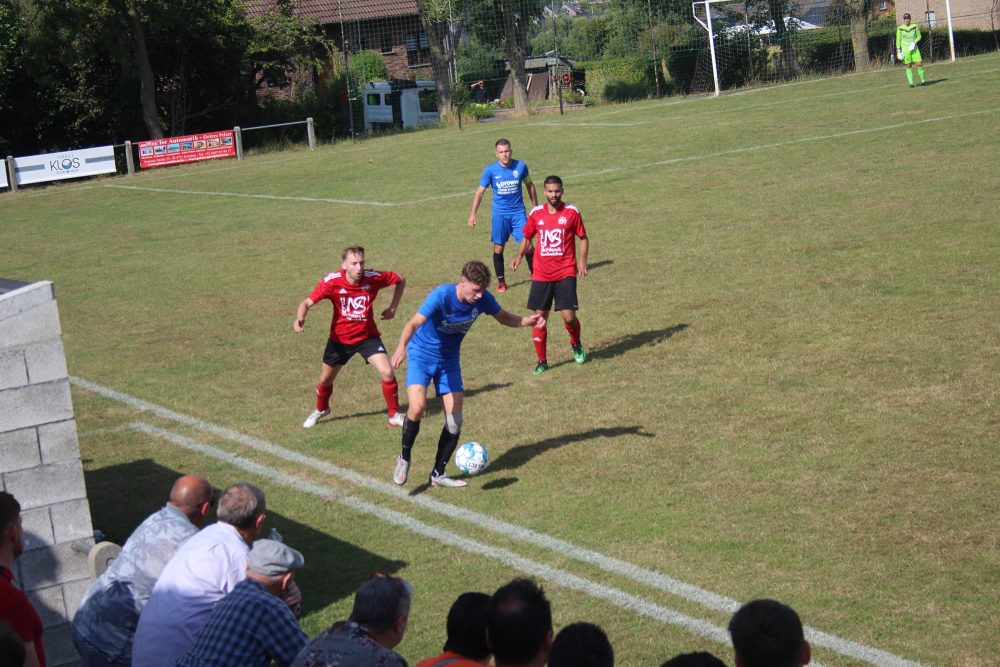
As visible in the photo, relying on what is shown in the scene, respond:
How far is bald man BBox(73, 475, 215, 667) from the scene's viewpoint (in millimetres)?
5918

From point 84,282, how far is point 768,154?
49.6 feet

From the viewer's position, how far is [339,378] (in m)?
13.0

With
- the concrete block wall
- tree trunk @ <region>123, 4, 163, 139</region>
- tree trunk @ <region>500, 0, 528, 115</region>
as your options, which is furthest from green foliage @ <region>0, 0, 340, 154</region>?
the concrete block wall

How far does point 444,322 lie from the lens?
9125mm

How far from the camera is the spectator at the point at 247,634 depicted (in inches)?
192

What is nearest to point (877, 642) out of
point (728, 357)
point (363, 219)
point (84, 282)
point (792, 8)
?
point (728, 357)

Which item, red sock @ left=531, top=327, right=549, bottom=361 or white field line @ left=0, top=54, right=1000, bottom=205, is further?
white field line @ left=0, top=54, right=1000, bottom=205

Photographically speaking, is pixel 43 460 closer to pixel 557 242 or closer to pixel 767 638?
pixel 767 638

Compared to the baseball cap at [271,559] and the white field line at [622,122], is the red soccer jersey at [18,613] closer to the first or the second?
the baseball cap at [271,559]

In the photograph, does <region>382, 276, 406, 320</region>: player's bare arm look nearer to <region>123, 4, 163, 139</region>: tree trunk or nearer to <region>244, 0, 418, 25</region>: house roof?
<region>123, 4, 163, 139</region>: tree trunk

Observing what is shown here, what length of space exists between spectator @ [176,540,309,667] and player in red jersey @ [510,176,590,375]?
743 cm

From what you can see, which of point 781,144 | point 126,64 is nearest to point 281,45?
point 126,64

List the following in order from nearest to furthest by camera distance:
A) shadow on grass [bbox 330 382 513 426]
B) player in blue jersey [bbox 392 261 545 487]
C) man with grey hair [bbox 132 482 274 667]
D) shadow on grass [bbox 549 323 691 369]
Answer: man with grey hair [bbox 132 482 274 667], player in blue jersey [bbox 392 261 545 487], shadow on grass [bbox 330 382 513 426], shadow on grass [bbox 549 323 691 369]

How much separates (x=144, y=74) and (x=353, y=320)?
36.4 metres
